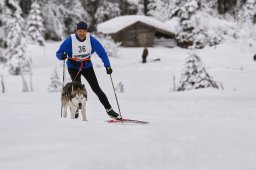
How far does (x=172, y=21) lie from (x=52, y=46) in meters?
14.5

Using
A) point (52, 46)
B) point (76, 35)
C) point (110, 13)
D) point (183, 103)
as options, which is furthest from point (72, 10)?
point (76, 35)

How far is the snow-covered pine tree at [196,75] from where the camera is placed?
20.6 meters

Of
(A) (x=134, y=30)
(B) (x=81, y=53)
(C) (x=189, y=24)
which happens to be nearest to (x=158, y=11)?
(A) (x=134, y=30)

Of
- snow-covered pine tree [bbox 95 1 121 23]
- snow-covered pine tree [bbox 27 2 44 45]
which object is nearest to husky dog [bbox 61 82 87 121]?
snow-covered pine tree [bbox 27 2 44 45]

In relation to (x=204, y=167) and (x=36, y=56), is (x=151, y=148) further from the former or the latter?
(x=36, y=56)

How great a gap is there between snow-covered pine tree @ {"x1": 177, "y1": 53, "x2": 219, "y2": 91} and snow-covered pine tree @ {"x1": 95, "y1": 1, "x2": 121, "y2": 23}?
43.6m

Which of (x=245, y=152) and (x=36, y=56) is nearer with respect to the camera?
(x=245, y=152)

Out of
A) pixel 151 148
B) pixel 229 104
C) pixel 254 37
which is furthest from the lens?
pixel 254 37

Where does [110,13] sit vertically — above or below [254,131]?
above

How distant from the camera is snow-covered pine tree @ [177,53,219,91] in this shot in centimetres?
2059

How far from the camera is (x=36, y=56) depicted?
138ft

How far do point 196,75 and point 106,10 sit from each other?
44506 mm

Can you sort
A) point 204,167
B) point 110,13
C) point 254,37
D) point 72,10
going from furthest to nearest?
1. point 110,13
2. point 72,10
3. point 254,37
4. point 204,167

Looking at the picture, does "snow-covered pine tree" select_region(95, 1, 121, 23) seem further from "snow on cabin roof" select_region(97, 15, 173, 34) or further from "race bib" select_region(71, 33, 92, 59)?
"race bib" select_region(71, 33, 92, 59)
